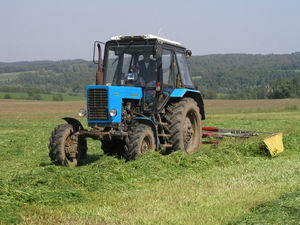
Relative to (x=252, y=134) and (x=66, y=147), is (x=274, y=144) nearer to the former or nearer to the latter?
(x=252, y=134)

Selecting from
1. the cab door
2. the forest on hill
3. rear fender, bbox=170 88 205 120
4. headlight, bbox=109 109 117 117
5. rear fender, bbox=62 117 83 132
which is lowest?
the forest on hill

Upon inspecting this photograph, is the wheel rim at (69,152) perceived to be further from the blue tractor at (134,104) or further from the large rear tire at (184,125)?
the large rear tire at (184,125)

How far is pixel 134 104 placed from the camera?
10531 mm

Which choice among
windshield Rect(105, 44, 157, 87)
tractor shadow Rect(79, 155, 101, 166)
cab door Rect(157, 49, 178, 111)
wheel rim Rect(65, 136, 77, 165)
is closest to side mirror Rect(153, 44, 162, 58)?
windshield Rect(105, 44, 157, 87)

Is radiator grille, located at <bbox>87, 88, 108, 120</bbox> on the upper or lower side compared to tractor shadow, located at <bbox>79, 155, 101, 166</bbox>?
upper

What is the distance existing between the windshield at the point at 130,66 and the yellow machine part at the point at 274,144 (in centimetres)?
297

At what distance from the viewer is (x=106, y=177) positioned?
8.10m

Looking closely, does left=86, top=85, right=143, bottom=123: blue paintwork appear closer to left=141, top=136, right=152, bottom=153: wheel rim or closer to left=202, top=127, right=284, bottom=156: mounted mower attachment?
left=141, top=136, right=152, bottom=153: wheel rim

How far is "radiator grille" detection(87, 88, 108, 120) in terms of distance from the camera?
993cm

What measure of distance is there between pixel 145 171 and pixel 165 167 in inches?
23.6

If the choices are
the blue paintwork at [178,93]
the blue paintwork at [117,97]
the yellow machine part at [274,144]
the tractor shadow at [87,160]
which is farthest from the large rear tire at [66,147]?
the yellow machine part at [274,144]

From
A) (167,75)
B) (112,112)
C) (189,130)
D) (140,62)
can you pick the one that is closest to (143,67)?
(140,62)

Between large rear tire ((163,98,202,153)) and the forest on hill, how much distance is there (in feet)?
181

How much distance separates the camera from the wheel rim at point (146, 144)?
9.79m
